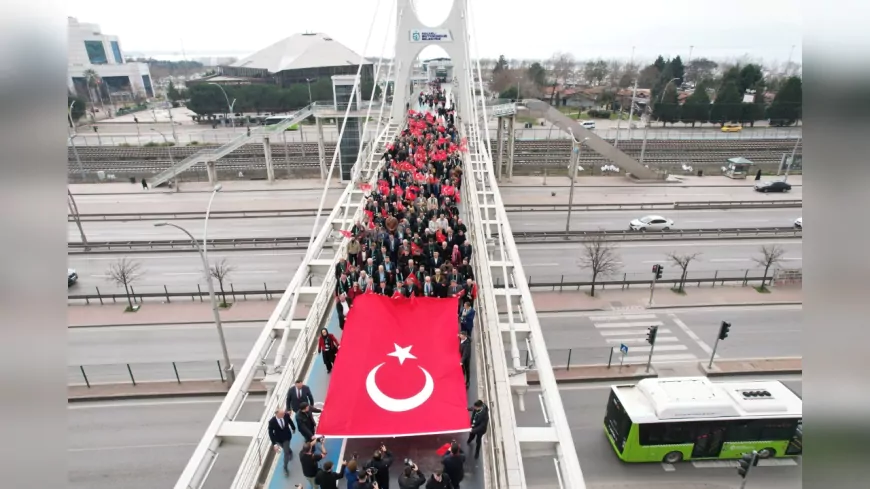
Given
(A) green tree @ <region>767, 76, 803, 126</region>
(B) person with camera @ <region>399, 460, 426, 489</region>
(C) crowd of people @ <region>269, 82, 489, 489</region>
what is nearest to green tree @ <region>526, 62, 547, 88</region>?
(A) green tree @ <region>767, 76, 803, 126</region>

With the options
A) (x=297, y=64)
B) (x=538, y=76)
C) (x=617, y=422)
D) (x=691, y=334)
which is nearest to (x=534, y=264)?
(x=691, y=334)

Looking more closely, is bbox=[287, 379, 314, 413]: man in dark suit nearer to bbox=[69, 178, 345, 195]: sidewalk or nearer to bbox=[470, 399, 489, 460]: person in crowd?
bbox=[470, 399, 489, 460]: person in crowd

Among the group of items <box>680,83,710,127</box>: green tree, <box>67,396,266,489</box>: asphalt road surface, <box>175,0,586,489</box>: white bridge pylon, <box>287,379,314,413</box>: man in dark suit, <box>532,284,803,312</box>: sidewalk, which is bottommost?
<box>67,396,266,489</box>: asphalt road surface

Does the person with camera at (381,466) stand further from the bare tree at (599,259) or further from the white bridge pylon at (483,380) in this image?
the bare tree at (599,259)

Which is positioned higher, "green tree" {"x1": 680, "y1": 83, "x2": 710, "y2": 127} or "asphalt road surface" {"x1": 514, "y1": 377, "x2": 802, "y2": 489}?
"green tree" {"x1": 680, "y1": 83, "x2": 710, "y2": 127}
